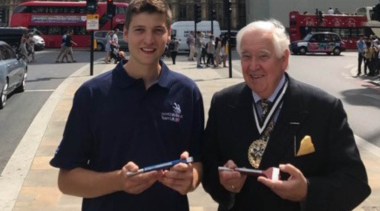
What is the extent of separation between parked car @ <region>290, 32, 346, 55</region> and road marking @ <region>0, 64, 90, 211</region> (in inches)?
1128

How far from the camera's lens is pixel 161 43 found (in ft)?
7.59

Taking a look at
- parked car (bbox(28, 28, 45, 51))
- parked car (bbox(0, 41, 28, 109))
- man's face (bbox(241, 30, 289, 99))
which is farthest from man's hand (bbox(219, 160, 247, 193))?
parked car (bbox(28, 28, 45, 51))

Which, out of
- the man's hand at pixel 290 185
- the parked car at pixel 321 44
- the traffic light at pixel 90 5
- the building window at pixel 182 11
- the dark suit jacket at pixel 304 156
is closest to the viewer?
the man's hand at pixel 290 185

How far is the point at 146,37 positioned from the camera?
2.25 m

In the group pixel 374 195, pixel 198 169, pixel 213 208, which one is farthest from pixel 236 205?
pixel 374 195

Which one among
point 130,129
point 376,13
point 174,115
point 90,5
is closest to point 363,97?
point 376,13

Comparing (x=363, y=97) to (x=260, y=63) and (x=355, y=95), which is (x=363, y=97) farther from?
(x=260, y=63)

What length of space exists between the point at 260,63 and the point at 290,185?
0.58m

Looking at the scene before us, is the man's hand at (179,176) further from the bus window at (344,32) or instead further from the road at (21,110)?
the bus window at (344,32)

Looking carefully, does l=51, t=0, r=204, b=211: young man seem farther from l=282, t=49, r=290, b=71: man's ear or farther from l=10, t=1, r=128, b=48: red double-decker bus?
l=10, t=1, r=128, b=48: red double-decker bus

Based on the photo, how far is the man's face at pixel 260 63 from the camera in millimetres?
2227

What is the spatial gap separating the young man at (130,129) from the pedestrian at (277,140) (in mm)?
181

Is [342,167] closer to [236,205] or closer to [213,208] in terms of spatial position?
[236,205]

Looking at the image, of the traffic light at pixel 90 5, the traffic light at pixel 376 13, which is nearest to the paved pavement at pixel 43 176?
the traffic light at pixel 376 13
